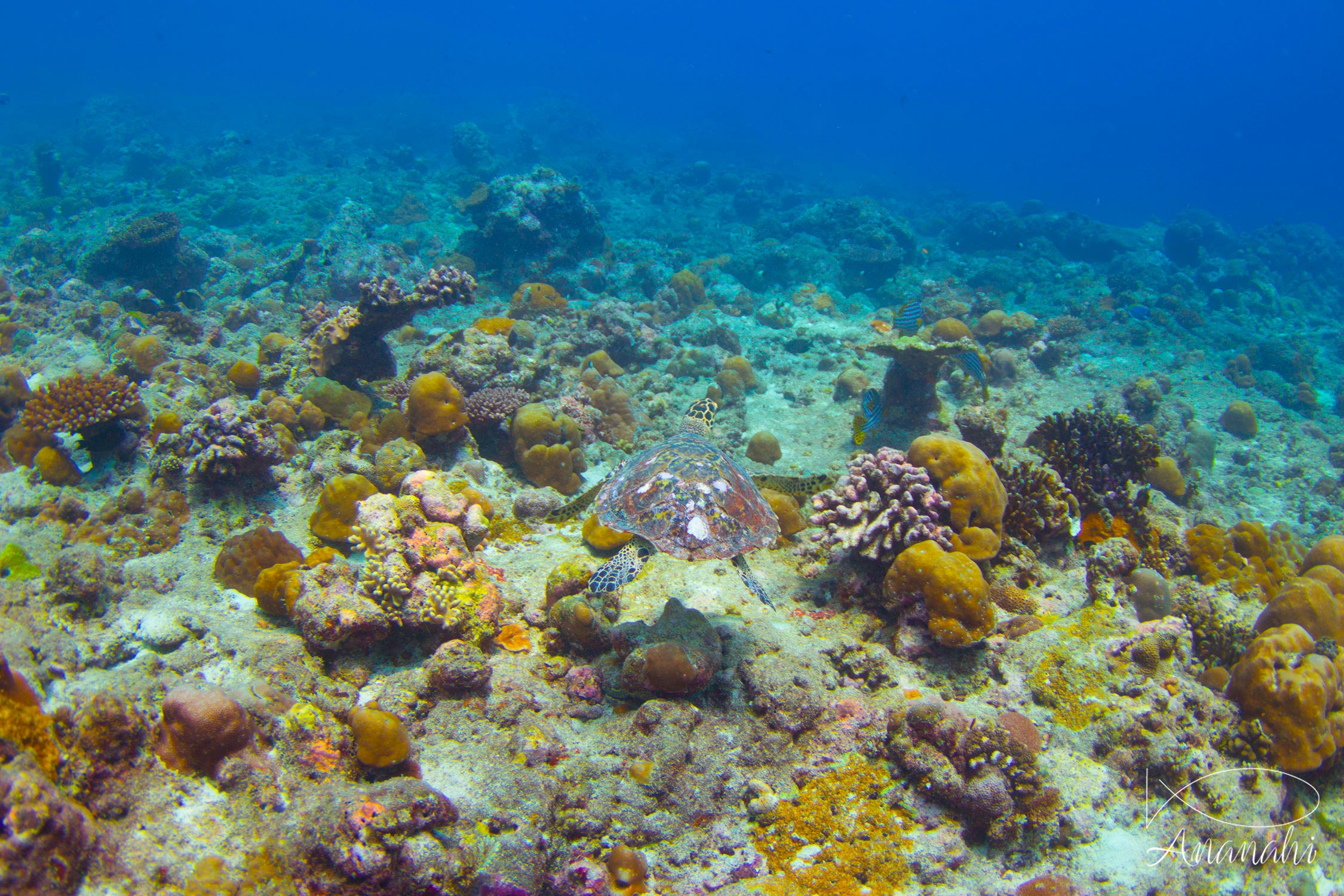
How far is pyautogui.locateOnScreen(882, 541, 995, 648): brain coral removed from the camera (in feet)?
13.9

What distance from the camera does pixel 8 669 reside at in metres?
2.60

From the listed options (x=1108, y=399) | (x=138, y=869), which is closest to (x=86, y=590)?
(x=138, y=869)

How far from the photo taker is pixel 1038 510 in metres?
5.67

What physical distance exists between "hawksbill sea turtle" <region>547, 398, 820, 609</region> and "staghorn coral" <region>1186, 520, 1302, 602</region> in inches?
204

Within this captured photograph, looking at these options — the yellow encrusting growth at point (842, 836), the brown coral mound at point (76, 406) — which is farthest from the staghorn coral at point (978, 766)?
the brown coral mound at point (76, 406)

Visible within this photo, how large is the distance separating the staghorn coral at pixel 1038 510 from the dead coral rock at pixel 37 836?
22.6 ft

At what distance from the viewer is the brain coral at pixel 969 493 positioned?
508cm

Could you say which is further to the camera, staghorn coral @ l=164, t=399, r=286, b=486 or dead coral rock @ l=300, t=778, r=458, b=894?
staghorn coral @ l=164, t=399, r=286, b=486

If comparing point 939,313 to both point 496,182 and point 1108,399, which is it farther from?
point 496,182

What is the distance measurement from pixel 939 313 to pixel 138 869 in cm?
1873

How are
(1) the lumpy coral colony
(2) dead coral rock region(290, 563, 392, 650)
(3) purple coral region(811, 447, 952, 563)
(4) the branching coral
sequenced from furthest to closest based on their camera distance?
(4) the branching coral → (3) purple coral region(811, 447, 952, 563) → (2) dead coral rock region(290, 563, 392, 650) → (1) the lumpy coral colony

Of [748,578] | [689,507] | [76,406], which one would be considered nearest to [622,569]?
[689,507]

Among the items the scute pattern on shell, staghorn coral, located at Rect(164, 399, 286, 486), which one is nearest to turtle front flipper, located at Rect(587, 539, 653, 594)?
the scute pattern on shell

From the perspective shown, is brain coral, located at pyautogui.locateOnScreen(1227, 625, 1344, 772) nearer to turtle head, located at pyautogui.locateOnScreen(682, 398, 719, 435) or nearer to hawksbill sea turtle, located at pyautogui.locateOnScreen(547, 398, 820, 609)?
hawksbill sea turtle, located at pyautogui.locateOnScreen(547, 398, 820, 609)
